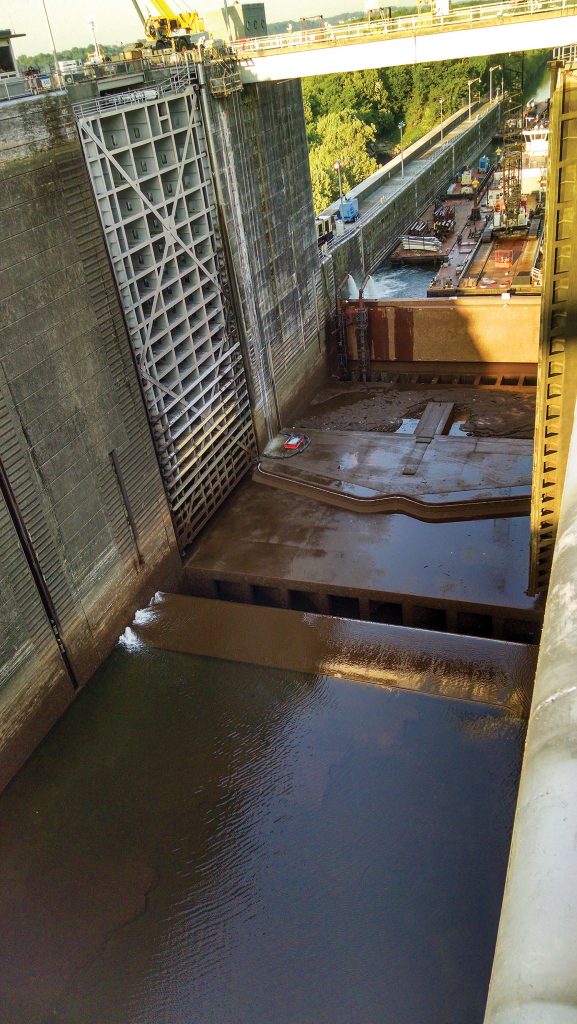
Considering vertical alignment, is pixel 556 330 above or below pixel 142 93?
below

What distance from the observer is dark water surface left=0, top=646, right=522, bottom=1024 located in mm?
8844

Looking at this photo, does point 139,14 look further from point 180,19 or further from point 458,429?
point 458,429

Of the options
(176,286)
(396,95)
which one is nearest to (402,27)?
(176,286)

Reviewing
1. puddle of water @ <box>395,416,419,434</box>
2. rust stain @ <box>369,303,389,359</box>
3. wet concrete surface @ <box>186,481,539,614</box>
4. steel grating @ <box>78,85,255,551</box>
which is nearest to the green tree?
rust stain @ <box>369,303,389,359</box>

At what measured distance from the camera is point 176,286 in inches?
618

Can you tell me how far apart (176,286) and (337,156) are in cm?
3979

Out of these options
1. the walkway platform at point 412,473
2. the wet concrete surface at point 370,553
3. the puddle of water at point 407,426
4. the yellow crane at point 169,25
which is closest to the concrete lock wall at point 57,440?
the wet concrete surface at point 370,553

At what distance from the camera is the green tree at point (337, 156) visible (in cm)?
4650

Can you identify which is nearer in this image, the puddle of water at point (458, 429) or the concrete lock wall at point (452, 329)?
the puddle of water at point (458, 429)

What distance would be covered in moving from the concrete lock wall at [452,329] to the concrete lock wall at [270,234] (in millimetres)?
2323

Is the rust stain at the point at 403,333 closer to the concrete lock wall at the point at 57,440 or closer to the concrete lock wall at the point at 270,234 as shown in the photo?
the concrete lock wall at the point at 270,234

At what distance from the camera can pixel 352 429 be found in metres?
21.1

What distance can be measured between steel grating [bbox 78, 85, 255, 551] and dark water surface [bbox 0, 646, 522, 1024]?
5.48 meters

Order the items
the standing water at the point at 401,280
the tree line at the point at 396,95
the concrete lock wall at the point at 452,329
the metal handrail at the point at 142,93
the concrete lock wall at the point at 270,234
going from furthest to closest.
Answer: the tree line at the point at 396,95
the standing water at the point at 401,280
the concrete lock wall at the point at 452,329
the concrete lock wall at the point at 270,234
the metal handrail at the point at 142,93
